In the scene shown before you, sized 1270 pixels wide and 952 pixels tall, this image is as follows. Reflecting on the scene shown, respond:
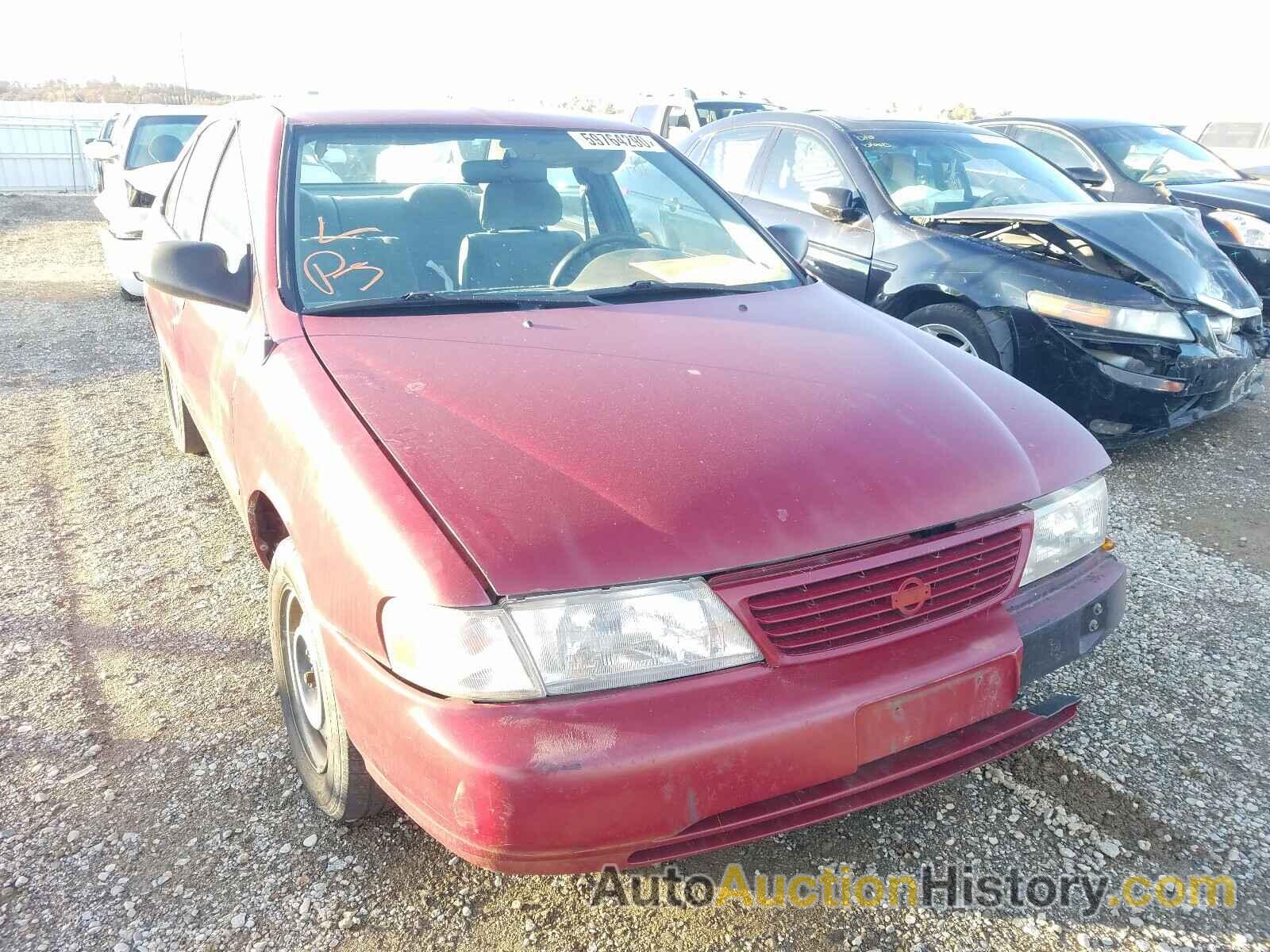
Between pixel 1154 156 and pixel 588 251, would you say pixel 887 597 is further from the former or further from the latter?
pixel 1154 156

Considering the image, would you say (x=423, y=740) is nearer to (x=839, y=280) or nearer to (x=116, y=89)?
(x=839, y=280)

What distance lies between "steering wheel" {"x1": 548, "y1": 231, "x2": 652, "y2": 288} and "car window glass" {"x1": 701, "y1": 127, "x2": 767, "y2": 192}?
289cm

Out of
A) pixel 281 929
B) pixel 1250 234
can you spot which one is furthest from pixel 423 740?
pixel 1250 234

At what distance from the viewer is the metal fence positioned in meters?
18.0

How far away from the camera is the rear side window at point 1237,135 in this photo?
47.3 feet

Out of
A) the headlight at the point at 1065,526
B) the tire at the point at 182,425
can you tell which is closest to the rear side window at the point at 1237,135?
the headlight at the point at 1065,526

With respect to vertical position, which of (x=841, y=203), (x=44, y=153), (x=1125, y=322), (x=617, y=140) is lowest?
(x=44, y=153)

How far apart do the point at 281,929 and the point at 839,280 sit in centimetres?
426

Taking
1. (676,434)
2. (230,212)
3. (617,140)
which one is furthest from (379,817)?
(617,140)

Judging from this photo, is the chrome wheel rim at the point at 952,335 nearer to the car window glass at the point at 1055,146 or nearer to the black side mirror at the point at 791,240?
the black side mirror at the point at 791,240

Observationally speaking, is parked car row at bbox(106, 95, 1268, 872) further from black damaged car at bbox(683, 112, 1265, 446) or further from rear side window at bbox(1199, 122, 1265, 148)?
rear side window at bbox(1199, 122, 1265, 148)

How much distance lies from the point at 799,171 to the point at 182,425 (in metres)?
3.71

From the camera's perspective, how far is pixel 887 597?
1749 millimetres

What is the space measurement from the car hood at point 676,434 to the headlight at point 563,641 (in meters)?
0.04
